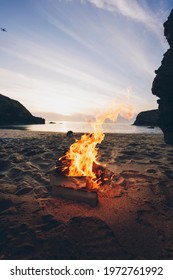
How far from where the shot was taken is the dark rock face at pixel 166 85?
1217cm

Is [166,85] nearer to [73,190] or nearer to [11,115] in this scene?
[73,190]

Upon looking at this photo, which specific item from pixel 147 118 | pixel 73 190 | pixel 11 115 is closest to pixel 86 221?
pixel 73 190

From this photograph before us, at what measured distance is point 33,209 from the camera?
465 centimetres

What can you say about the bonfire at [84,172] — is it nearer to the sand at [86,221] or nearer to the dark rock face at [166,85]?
the sand at [86,221]

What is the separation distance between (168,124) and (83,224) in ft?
35.9

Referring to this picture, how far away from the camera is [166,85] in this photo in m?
12.4

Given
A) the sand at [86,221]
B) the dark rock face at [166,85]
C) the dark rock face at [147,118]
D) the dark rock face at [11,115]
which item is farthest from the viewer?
the dark rock face at [147,118]

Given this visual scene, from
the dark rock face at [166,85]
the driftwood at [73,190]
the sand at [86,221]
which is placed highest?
the dark rock face at [166,85]

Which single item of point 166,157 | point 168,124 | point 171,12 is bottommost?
point 166,157

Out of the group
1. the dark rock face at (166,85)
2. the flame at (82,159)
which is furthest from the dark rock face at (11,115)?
the flame at (82,159)

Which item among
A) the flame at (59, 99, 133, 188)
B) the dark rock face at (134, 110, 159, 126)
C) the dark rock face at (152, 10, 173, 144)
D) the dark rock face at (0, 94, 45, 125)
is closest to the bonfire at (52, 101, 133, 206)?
the flame at (59, 99, 133, 188)
